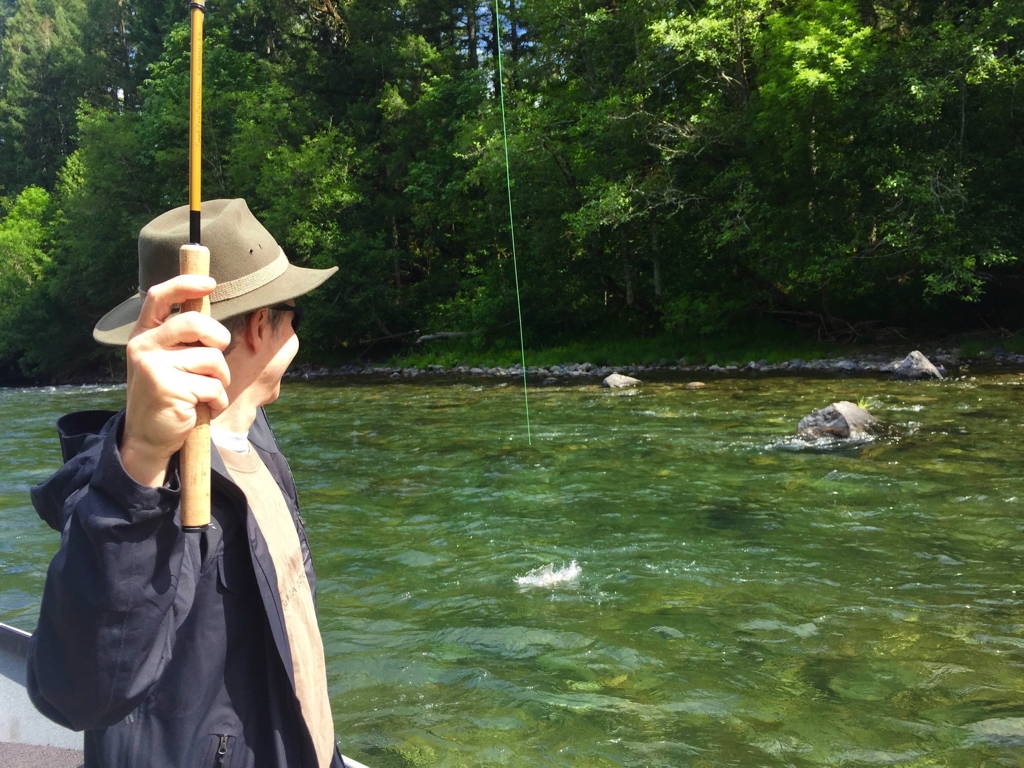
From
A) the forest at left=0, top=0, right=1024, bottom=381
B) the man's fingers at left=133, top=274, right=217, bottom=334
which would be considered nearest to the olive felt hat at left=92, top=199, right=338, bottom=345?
the man's fingers at left=133, top=274, right=217, bottom=334

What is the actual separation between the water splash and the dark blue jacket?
184 inches

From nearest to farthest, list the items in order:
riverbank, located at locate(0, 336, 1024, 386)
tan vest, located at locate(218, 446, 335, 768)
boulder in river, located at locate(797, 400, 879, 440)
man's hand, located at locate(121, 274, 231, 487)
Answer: man's hand, located at locate(121, 274, 231, 487) < tan vest, located at locate(218, 446, 335, 768) < boulder in river, located at locate(797, 400, 879, 440) < riverbank, located at locate(0, 336, 1024, 386)

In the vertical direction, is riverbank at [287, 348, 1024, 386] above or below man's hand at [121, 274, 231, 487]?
below

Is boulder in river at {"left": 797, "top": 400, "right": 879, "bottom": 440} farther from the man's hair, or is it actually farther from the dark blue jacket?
the dark blue jacket

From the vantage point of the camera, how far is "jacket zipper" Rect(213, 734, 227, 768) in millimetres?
1661

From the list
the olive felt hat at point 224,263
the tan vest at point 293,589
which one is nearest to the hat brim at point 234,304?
the olive felt hat at point 224,263

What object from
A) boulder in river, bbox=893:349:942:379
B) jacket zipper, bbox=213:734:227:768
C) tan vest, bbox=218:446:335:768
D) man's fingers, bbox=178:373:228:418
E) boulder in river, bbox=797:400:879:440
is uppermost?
man's fingers, bbox=178:373:228:418

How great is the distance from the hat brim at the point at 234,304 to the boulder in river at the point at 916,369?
52.6ft

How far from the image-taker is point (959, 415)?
1177 centimetres

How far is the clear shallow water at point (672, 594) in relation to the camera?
165 inches

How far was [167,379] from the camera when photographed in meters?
1.29

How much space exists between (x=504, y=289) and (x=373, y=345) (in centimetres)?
682

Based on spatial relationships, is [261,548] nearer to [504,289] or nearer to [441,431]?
[441,431]

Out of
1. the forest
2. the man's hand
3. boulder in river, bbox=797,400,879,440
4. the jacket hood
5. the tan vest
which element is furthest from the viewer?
the forest
